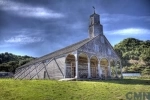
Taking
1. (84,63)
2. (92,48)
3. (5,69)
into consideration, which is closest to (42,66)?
(84,63)

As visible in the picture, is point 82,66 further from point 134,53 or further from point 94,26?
point 134,53

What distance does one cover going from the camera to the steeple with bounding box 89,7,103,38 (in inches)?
1314

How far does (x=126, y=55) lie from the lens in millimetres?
88562

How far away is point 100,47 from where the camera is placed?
32906 millimetres

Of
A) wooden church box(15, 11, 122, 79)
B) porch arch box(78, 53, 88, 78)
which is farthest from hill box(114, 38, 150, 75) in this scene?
porch arch box(78, 53, 88, 78)

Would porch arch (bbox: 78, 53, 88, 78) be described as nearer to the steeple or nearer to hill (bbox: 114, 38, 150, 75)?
the steeple

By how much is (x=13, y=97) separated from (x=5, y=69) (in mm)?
67045

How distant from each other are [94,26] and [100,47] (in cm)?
421

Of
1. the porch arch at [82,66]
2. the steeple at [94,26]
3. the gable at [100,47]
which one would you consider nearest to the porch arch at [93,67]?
the porch arch at [82,66]

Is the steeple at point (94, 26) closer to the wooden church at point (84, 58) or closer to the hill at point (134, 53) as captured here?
the wooden church at point (84, 58)

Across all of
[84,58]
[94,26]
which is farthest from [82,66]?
[94,26]

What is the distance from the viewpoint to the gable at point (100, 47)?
2968cm

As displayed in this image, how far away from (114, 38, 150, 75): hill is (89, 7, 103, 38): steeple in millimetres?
37914

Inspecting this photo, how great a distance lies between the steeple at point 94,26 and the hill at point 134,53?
1493 inches
